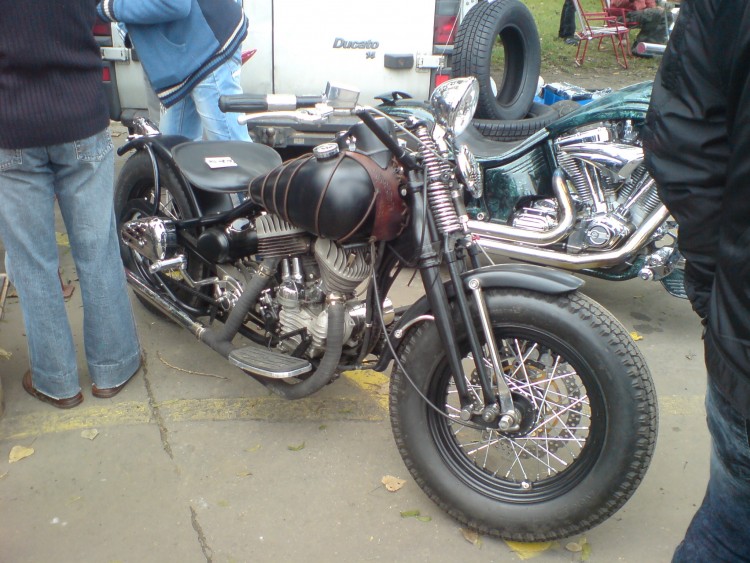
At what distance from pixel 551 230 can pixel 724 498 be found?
238 centimetres

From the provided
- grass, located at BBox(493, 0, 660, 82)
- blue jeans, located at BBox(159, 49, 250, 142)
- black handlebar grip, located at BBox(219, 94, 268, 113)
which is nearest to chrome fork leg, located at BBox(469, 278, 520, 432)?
black handlebar grip, located at BBox(219, 94, 268, 113)

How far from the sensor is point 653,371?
3.52m

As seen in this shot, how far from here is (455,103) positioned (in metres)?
2.35

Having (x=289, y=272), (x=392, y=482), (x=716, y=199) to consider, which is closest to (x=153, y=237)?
(x=289, y=272)

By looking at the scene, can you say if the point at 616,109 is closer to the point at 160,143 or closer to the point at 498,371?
the point at 498,371

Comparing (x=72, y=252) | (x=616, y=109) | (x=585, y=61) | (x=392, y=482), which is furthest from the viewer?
(x=585, y=61)

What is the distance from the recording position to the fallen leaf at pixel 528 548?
7.96 feet

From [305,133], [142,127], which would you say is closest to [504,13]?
[305,133]

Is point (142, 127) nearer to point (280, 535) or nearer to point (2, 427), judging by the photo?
point (2, 427)

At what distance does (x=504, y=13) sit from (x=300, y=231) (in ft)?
8.65

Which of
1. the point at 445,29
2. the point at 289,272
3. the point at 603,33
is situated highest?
the point at 445,29

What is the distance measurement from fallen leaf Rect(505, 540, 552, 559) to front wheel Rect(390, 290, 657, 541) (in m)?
0.07

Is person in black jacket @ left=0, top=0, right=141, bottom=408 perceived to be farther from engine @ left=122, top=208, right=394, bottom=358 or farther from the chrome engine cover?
engine @ left=122, top=208, right=394, bottom=358

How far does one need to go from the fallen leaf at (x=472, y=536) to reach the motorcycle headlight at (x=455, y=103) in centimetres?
133
